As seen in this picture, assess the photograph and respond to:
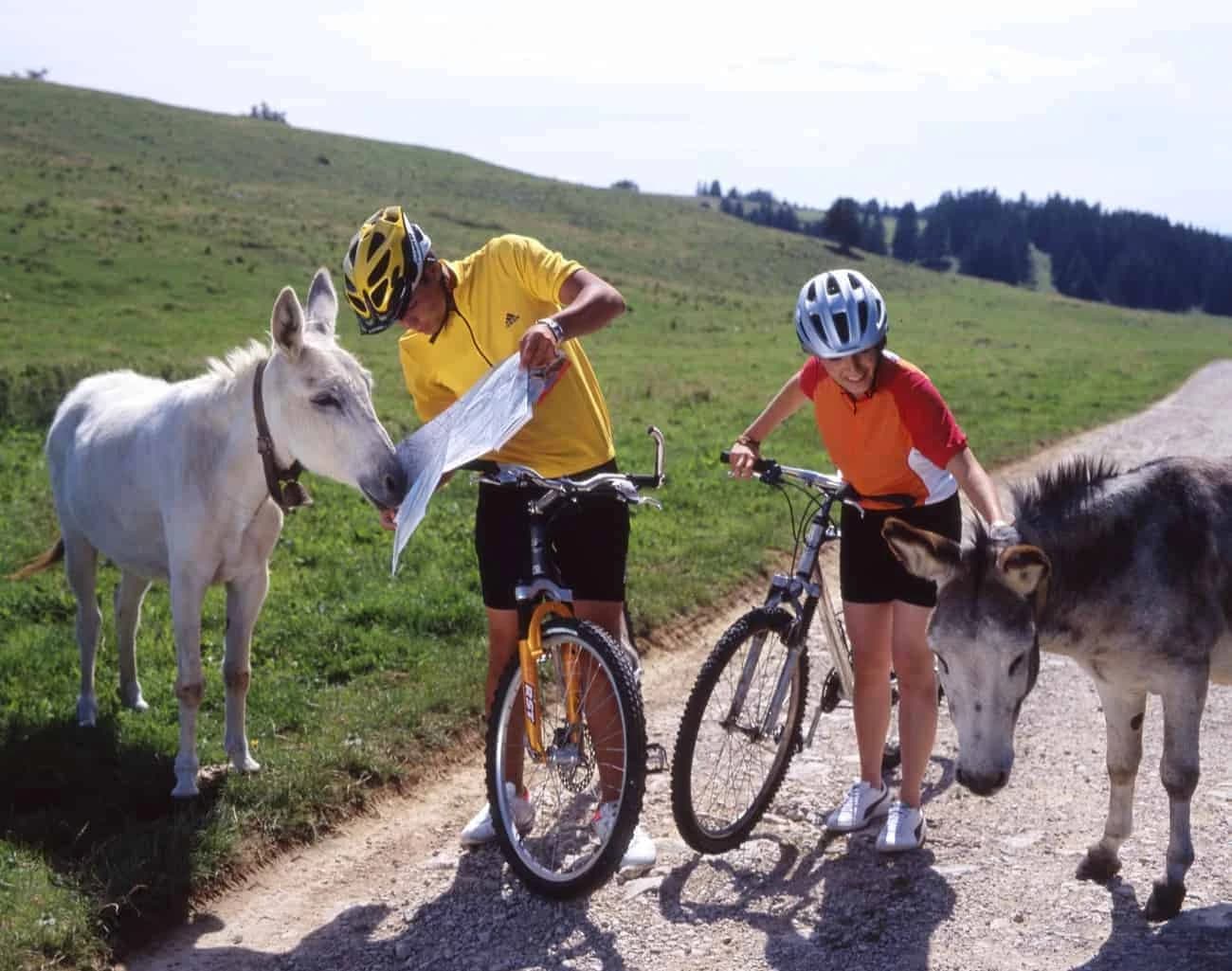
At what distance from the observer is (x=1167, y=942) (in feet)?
14.6

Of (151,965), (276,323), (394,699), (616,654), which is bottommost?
(151,965)

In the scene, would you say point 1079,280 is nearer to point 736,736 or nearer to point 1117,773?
point 1117,773

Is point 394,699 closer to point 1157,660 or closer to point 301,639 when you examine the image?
point 301,639

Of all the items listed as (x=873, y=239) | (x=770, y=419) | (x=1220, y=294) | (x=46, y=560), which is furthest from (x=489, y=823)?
(x=1220, y=294)

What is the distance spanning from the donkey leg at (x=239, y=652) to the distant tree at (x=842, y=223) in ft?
340

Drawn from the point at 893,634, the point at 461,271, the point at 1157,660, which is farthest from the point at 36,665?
the point at 1157,660

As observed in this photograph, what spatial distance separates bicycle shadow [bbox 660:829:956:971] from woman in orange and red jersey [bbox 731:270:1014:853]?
0.61 feet

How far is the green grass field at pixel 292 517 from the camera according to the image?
5.53 meters

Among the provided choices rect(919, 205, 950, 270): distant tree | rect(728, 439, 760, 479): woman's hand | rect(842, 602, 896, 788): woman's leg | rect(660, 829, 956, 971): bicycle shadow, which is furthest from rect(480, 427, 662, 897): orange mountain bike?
rect(919, 205, 950, 270): distant tree

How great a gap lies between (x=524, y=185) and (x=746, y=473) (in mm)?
84395

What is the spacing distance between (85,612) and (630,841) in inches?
160

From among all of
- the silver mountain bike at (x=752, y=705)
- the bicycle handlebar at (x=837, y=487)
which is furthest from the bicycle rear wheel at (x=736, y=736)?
the bicycle handlebar at (x=837, y=487)

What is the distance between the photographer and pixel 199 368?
63.9 ft

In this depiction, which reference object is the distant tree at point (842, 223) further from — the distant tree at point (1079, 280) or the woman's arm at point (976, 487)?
the woman's arm at point (976, 487)
